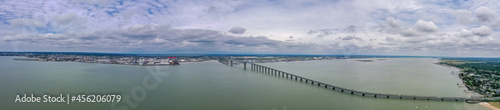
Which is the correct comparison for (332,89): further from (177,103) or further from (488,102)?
(177,103)

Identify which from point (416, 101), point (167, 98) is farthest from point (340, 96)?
point (167, 98)

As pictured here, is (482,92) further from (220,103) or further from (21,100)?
(21,100)

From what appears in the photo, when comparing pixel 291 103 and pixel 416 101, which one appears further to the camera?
Result: pixel 416 101

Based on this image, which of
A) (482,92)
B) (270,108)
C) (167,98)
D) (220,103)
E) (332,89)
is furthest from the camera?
(332,89)

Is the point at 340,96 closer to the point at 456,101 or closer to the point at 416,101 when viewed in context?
the point at 416,101

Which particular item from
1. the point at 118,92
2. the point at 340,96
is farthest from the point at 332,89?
the point at 118,92

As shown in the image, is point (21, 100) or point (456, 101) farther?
point (456, 101)

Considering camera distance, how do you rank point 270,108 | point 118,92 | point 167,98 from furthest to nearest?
point 118,92, point 167,98, point 270,108


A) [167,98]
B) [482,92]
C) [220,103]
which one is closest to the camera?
[220,103]

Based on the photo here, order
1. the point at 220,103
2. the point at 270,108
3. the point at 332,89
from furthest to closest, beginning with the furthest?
1. the point at 332,89
2. the point at 220,103
3. the point at 270,108
